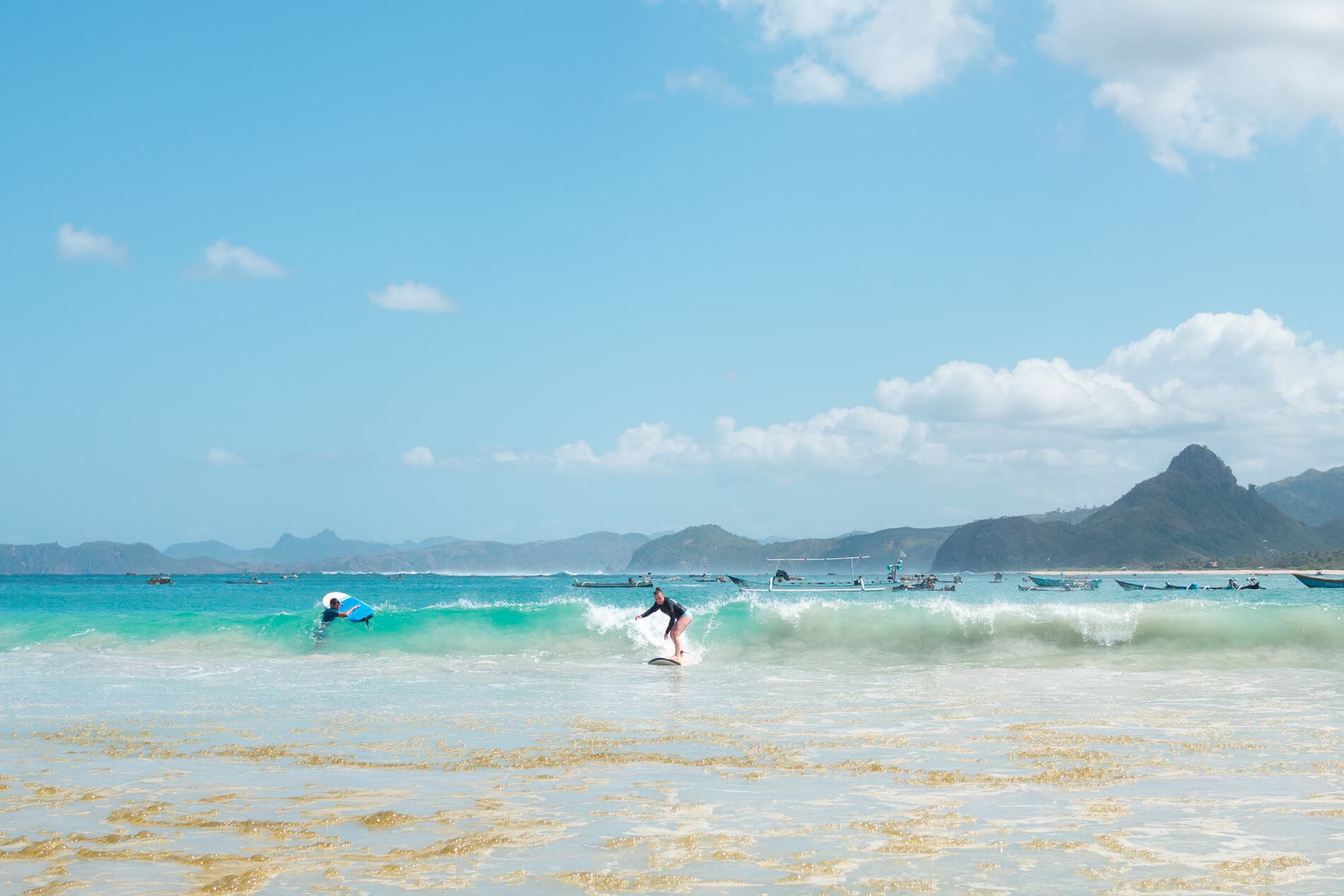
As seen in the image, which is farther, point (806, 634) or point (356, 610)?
point (356, 610)

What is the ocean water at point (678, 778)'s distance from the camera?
283 inches

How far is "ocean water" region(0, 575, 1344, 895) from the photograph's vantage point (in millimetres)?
7180

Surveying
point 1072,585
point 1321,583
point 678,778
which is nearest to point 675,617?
point 678,778

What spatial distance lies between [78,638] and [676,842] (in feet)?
123

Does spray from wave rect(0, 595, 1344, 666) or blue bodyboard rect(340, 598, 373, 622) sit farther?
blue bodyboard rect(340, 598, 373, 622)

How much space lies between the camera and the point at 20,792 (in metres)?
10.1

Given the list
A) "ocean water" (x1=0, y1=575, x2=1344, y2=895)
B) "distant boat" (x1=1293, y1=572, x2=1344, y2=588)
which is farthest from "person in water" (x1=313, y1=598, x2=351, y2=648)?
"distant boat" (x1=1293, y1=572, x2=1344, y2=588)

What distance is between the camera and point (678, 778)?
35.5 ft

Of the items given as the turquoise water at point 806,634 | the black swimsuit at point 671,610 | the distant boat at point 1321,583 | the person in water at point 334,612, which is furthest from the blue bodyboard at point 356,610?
the distant boat at point 1321,583

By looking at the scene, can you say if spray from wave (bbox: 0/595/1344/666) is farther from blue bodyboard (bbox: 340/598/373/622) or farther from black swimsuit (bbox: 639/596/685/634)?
black swimsuit (bbox: 639/596/685/634)

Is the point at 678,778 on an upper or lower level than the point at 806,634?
upper

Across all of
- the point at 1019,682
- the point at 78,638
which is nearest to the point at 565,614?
the point at 78,638

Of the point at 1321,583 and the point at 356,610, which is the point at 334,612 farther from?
the point at 1321,583

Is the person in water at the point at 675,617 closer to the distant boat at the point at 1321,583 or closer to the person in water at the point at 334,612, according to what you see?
the person in water at the point at 334,612
